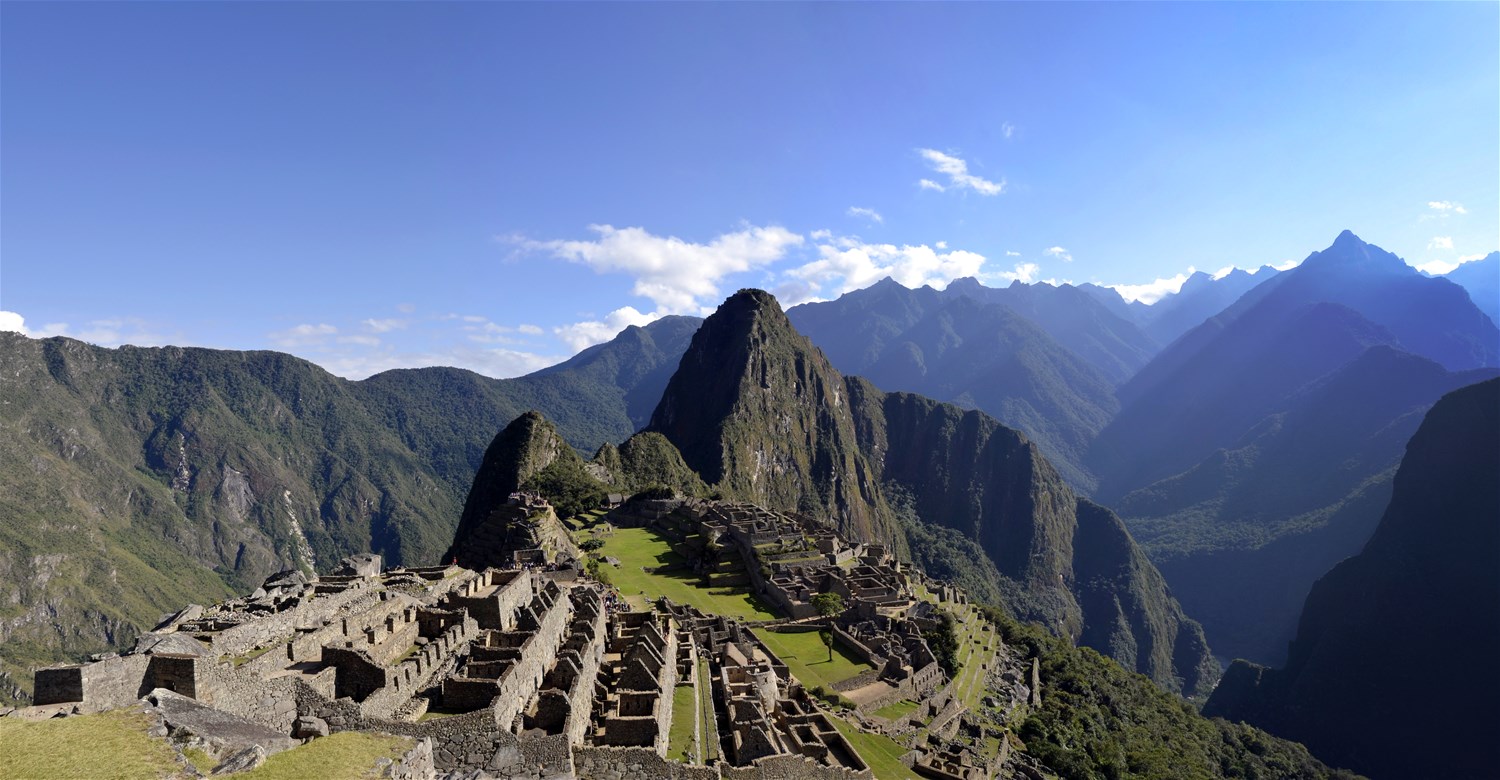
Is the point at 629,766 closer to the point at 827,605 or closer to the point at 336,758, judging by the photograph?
the point at 336,758

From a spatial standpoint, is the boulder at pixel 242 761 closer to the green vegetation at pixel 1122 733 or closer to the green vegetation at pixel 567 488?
the green vegetation at pixel 1122 733

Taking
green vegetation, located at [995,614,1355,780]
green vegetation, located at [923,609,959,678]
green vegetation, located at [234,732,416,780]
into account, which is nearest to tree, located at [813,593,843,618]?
green vegetation, located at [923,609,959,678]

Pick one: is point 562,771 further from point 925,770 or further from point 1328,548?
point 1328,548

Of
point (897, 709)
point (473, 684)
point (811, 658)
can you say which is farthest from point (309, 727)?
point (811, 658)

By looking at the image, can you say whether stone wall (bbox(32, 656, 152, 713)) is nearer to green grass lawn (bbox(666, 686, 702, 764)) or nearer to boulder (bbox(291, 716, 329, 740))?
boulder (bbox(291, 716, 329, 740))

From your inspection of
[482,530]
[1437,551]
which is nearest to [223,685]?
[482,530]
